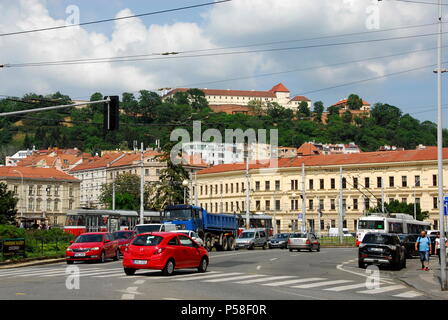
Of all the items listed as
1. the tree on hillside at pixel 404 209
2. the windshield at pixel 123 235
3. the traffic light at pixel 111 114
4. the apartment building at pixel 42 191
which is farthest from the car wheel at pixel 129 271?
the apartment building at pixel 42 191

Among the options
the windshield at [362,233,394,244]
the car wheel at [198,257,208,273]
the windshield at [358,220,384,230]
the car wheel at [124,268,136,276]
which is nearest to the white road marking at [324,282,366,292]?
the car wheel at [198,257,208,273]

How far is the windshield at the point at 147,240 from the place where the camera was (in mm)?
23750

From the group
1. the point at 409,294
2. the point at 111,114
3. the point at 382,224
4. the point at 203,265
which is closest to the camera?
the point at 409,294

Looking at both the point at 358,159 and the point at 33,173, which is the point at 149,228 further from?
the point at 33,173

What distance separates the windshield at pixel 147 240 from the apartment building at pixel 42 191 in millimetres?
99206

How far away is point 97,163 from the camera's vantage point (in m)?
159

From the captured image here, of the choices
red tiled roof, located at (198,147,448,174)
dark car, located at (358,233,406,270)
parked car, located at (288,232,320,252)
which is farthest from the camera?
red tiled roof, located at (198,147,448,174)

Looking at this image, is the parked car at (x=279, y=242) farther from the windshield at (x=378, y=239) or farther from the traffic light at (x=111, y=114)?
the traffic light at (x=111, y=114)

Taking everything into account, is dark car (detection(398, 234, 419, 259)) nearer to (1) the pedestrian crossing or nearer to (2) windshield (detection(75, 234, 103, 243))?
(2) windshield (detection(75, 234, 103, 243))

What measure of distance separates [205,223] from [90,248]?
1674 centimetres

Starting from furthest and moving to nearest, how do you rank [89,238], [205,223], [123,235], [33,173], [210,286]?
[33,173] → [205,223] → [123,235] → [89,238] → [210,286]

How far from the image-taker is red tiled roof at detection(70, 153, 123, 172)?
156375 millimetres

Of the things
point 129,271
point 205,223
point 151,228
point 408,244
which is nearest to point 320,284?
point 129,271

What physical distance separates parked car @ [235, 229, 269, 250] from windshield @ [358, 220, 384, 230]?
8758 millimetres
